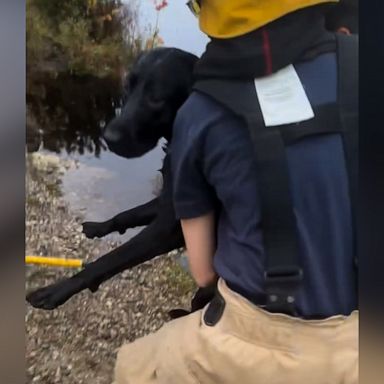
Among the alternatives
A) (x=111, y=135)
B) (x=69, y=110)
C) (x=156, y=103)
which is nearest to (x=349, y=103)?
(x=156, y=103)

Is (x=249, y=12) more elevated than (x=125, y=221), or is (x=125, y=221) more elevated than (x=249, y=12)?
(x=249, y=12)

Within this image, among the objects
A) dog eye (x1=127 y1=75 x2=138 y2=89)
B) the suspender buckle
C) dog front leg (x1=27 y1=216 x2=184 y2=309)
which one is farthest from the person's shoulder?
the suspender buckle

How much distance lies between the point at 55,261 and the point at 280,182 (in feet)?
1.93

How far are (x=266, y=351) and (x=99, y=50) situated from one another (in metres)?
0.81

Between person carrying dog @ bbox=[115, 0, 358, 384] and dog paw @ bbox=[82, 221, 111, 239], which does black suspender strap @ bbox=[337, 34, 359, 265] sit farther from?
dog paw @ bbox=[82, 221, 111, 239]

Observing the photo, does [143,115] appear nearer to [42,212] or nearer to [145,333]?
[42,212]

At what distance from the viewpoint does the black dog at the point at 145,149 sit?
1.64 meters

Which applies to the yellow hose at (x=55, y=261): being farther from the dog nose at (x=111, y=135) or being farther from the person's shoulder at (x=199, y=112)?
the person's shoulder at (x=199, y=112)

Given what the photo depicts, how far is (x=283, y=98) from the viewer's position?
1582 mm

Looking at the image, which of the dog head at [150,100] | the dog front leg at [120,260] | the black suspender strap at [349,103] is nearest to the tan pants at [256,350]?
the dog front leg at [120,260]

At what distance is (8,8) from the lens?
1776mm

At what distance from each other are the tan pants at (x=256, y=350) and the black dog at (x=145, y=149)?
0.28ft

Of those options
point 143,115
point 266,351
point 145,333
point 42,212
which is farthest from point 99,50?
point 266,351

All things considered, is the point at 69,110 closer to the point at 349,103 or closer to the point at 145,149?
the point at 145,149
